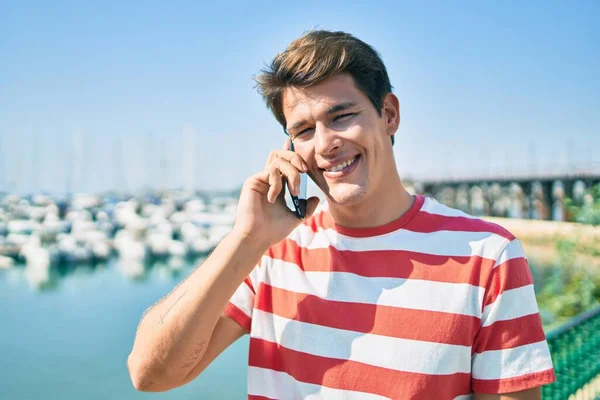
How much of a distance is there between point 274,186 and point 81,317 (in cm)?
1893

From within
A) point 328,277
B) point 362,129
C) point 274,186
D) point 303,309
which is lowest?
point 303,309

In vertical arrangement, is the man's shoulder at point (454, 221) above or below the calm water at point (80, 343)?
above

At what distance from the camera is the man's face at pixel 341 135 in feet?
6.00

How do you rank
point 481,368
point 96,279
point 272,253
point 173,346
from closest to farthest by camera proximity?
point 481,368, point 173,346, point 272,253, point 96,279

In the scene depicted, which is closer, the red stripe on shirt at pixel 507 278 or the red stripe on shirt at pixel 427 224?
the red stripe on shirt at pixel 507 278

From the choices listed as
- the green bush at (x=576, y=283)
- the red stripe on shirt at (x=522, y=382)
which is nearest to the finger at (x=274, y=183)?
the red stripe on shirt at (x=522, y=382)

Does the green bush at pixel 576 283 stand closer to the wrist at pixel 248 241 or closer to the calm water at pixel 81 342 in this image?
the calm water at pixel 81 342

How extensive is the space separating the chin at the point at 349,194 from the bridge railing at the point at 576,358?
5.65 ft

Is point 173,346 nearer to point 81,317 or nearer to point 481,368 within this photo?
point 481,368

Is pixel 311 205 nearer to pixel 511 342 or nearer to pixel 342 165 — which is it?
pixel 342 165

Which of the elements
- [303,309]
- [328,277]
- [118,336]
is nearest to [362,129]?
[328,277]

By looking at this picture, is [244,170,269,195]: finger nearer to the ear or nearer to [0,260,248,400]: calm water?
the ear

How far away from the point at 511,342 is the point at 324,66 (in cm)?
108

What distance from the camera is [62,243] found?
29.9 meters
